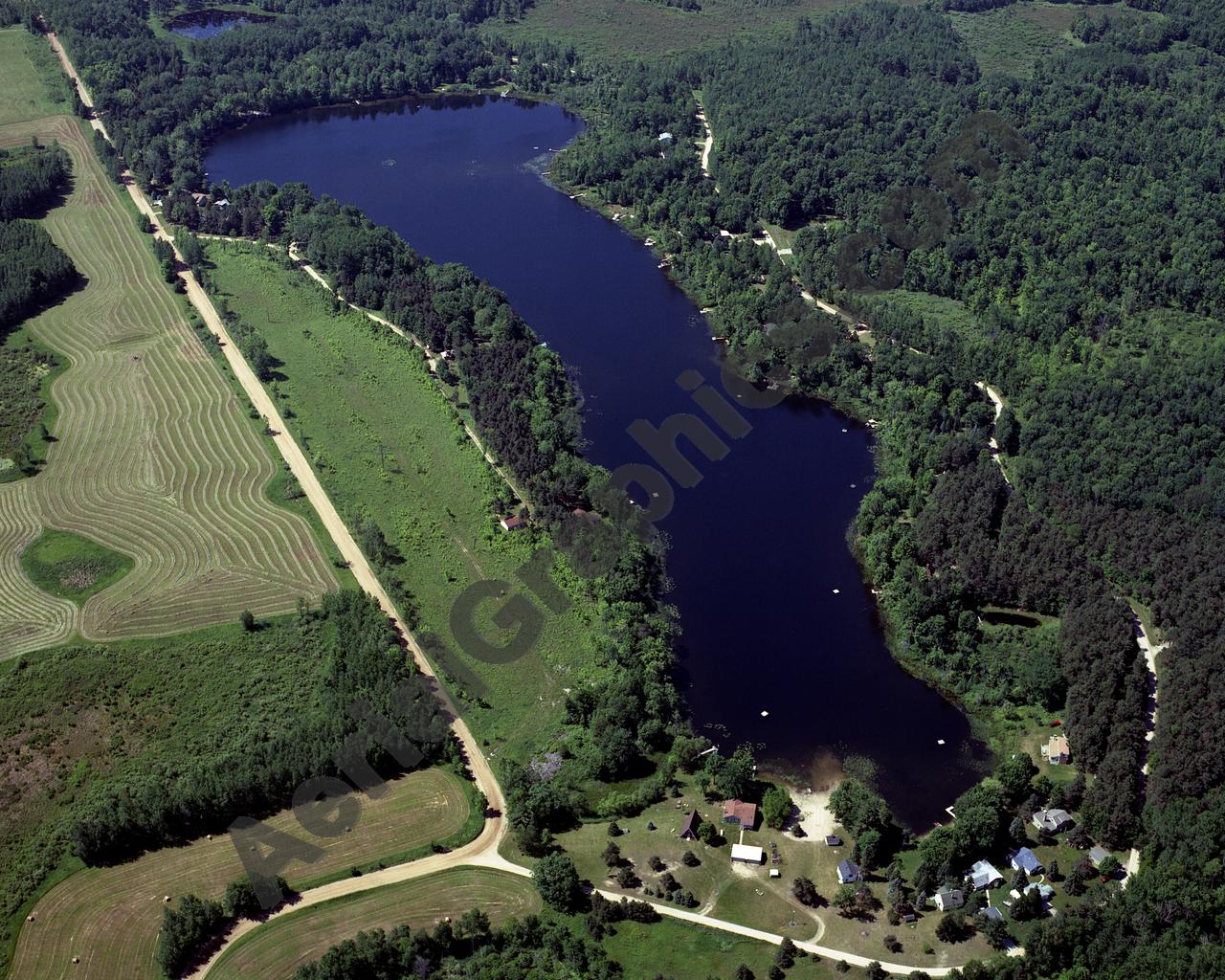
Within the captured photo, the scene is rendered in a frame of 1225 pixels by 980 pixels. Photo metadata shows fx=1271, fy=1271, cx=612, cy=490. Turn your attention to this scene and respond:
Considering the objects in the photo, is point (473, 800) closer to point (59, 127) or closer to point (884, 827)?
point (884, 827)

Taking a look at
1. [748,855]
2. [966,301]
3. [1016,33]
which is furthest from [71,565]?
[1016,33]

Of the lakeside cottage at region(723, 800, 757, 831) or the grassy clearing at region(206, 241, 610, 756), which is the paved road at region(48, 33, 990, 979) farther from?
the lakeside cottage at region(723, 800, 757, 831)

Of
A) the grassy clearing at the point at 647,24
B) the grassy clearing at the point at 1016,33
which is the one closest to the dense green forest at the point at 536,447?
the grassy clearing at the point at 647,24

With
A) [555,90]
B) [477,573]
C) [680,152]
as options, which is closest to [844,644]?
[477,573]

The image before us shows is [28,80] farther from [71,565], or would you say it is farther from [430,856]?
[430,856]

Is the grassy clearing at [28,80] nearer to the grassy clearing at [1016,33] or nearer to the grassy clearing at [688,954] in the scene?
the grassy clearing at [1016,33]
